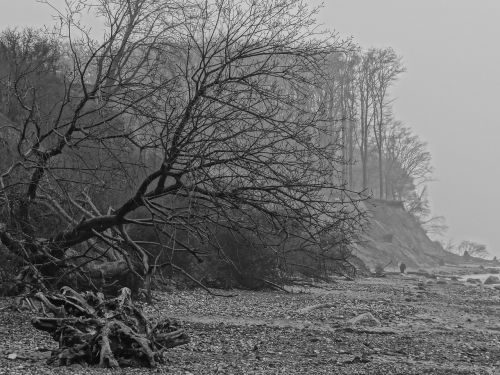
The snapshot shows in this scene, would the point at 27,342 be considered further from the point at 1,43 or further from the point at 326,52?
the point at 1,43

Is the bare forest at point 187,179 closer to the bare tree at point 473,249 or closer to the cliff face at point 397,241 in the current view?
the cliff face at point 397,241

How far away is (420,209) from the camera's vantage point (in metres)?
55.4

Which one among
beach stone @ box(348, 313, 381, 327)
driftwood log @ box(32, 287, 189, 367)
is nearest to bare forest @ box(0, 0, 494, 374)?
driftwood log @ box(32, 287, 189, 367)

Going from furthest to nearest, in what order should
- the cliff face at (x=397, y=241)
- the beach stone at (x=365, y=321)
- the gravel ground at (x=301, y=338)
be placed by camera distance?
the cliff face at (x=397, y=241), the beach stone at (x=365, y=321), the gravel ground at (x=301, y=338)

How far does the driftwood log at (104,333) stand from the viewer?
6012 mm

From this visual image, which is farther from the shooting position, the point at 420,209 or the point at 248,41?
the point at 420,209

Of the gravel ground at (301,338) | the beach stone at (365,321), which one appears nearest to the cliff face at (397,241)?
the gravel ground at (301,338)

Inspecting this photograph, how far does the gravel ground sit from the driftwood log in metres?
0.17

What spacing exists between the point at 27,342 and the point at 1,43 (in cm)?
1503

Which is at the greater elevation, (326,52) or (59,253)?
(326,52)

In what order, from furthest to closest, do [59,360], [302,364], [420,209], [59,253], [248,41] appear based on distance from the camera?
[420,209] → [59,253] → [248,41] → [302,364] → [59,360]

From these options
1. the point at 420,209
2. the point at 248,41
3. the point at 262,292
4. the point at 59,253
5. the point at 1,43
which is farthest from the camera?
the point at 420,209

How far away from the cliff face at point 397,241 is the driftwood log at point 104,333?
2931cm

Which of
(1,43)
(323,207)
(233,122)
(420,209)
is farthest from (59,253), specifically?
(420,209)
